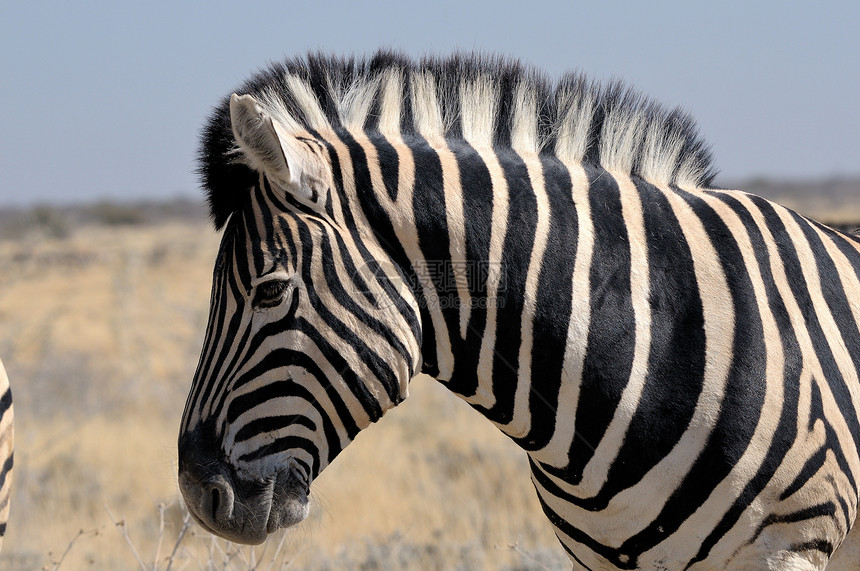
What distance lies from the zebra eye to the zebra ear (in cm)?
25

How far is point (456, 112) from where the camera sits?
252 centimetres

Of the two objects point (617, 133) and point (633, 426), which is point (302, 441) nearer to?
point (633, 426)

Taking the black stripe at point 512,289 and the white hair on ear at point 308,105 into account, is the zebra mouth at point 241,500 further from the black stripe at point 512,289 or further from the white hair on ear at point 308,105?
the white hair on ear at point 308,105

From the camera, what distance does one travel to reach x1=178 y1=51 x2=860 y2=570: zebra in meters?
2.24

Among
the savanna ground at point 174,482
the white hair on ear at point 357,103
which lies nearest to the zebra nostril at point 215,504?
the savanna ground at point 174,482

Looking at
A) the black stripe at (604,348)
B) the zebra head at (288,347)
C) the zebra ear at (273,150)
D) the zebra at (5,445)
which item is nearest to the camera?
the zebra ear at (273,150)

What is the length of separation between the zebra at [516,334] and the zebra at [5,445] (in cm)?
98

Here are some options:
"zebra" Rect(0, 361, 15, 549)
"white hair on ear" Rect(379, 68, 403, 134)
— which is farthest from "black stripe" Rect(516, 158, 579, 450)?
"zebra" Rect(0, 361, 15, 549)

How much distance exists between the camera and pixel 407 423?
10.4 meters

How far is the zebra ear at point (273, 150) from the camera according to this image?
2111 mm

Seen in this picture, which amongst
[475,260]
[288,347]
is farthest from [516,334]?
[288,347]

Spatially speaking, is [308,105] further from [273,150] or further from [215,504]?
[215,504]

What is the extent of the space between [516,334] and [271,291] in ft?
2.42

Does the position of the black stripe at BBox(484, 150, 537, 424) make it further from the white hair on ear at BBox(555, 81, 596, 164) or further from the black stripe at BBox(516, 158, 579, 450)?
the white hair on ear at BBox(555, 81, 596, 164)
